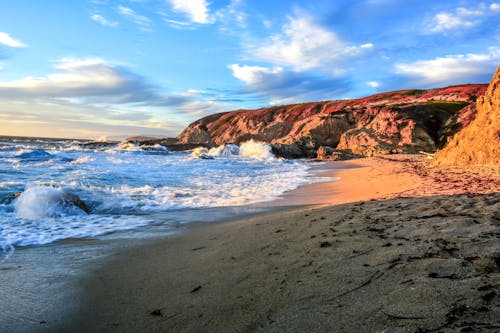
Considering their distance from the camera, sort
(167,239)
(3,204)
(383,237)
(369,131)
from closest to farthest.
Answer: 1. (383,237)
2. (167,239)
3. (3,204)
4. (369,131)

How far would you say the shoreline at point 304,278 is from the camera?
204 cm

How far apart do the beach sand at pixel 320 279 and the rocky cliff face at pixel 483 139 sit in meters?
6.02

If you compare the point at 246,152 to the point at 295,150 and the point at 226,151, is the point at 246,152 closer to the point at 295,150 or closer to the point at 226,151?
the point at 226,151

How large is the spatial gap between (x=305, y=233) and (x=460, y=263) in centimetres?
189

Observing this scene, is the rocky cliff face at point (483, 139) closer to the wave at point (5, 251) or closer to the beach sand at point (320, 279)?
the beach sand at point (320, 279)

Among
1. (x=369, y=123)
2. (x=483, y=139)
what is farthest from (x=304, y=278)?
(x=369, y=123)

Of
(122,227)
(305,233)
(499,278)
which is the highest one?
(499,278)

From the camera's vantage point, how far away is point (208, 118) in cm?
6788

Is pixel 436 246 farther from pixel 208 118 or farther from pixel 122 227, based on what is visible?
pixel 208 118

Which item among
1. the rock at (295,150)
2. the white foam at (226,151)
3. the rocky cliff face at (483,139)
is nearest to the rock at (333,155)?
the rock at (295,150)

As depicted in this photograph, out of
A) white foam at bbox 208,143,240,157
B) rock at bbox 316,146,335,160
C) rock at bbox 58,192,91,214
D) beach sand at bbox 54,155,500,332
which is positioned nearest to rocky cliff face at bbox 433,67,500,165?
beach sand at bbox 54,155,500,332

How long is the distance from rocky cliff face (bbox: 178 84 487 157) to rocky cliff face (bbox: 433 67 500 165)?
14.4 m

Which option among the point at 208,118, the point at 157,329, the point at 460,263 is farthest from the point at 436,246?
the point at 208,118

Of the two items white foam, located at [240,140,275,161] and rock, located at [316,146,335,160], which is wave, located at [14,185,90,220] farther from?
white foam, located at [240,140,275,161]
